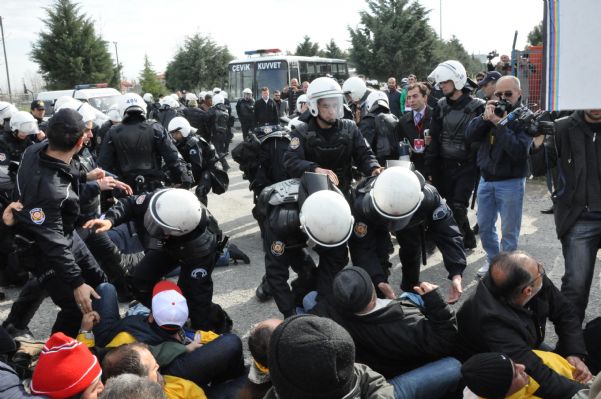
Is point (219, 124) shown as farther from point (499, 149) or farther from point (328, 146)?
point (499, 149)

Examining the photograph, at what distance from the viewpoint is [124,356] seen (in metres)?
2.27

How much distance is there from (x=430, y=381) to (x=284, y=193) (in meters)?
1.59

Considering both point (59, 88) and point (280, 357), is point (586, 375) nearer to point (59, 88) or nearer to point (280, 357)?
point (280, 357)

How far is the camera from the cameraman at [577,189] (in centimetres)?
329

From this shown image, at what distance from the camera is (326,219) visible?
2998mm

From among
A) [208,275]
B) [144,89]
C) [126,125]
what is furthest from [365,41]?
[208,275]

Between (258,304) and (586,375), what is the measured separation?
2689 millimetres

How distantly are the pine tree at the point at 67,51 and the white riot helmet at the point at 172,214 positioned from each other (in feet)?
104

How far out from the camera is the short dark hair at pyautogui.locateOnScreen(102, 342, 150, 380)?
2223 millimetres

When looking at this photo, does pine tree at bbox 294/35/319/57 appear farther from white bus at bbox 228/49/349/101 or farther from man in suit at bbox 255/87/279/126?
man in suit at bbox 255/87/279/126

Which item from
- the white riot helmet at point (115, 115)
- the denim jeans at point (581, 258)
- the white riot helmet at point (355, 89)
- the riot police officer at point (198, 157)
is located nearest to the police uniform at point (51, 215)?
the riot police officer at point (198, 157)

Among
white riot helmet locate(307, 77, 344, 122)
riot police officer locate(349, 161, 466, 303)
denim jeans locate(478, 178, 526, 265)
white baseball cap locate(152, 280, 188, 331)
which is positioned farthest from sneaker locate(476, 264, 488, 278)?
white baseball cap locate(152, 280, 188, 331)

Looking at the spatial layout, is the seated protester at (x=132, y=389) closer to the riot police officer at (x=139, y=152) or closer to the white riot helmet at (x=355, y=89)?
the riot police officer at (x=139, y=152)


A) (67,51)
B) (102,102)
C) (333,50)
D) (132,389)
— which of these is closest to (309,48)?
(333,50)
